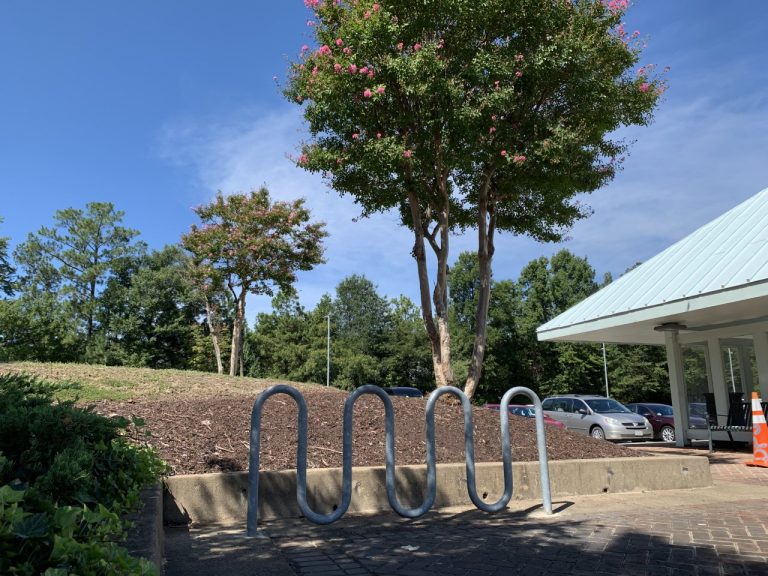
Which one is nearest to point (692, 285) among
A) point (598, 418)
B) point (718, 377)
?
point (718, 377)

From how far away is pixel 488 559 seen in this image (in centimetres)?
395

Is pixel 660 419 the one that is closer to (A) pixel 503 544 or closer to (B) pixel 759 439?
(B) pixel 759 439

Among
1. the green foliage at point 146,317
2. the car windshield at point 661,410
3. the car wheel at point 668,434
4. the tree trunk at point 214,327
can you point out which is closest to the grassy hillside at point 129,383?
the car wheel at point 668,434

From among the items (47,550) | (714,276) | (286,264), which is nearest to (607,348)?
(286,264)

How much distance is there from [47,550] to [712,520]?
555 cm

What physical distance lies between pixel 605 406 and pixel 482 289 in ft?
35.2

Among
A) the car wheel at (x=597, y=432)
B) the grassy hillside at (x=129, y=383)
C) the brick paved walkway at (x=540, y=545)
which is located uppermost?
the grassy hillside at (x=129, y=383)

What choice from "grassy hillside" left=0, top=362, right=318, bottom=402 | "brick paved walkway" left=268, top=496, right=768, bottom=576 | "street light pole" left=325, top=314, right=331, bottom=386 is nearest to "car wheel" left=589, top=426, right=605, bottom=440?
"grassy hillside" left=0, top=362, right=318, bottom=402

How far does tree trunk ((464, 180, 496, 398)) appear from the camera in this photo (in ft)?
33.3

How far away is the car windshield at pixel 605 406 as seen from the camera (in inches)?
728

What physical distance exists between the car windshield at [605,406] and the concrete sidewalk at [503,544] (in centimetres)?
1304

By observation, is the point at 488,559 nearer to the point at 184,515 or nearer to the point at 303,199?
the point at 184,515

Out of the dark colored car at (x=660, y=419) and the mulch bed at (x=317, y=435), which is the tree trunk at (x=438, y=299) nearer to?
the mulch bed at (x=317, y=435)

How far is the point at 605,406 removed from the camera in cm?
1895
